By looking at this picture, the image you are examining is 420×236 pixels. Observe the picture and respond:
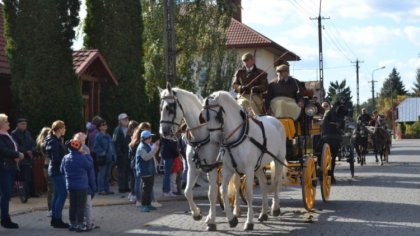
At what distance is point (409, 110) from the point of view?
11100 centimetres

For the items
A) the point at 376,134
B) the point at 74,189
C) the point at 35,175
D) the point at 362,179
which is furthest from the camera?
the point at 376,134

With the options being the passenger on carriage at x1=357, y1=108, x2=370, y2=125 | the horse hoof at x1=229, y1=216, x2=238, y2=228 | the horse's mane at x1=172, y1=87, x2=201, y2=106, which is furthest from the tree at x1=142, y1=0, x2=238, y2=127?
the horse hoof at x1=229, y1=216, x2=238, y2=228

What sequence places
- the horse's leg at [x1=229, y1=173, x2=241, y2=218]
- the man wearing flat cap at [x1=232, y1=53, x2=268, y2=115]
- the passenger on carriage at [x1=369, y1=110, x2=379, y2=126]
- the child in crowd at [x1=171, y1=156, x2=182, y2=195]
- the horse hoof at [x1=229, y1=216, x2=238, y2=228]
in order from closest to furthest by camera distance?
the horse hoof at [x1=229, y1=216, x2=238, y2=228] → the horse's leg at [x1=229, y1=173, x2=241, y2=218] → the man wearing flat cap at [x1=232, y1=53, x2=268, y2=115] → the child in crowd at [x1=171, y1=156, x2=182, y2=195] → the passenger on carriage at [x1=369, y1=110, x2=379, y2=126]

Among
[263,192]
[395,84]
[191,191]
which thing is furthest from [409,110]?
[191,191]

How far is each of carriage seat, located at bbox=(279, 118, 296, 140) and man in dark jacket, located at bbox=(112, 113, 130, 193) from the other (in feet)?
19.3

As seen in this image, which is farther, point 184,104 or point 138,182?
point 138,182

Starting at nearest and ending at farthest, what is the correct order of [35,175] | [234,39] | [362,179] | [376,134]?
1. [35,175]
2. [362,179]
3. [376,134]
4. [234,39]

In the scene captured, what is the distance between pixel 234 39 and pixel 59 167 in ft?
131

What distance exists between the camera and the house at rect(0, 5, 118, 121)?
20.5 metres

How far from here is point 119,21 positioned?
77.9 ft

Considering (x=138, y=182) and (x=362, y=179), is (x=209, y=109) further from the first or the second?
(x=362, y=179)

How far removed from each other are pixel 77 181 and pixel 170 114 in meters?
1.86

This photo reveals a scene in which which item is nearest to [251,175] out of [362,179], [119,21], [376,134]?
[362,179]

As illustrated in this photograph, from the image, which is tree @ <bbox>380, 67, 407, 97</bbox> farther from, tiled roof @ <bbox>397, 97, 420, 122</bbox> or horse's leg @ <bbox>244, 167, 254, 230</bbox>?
horse's leg @ <bbox>244, 167, 254, 230</bbox>
